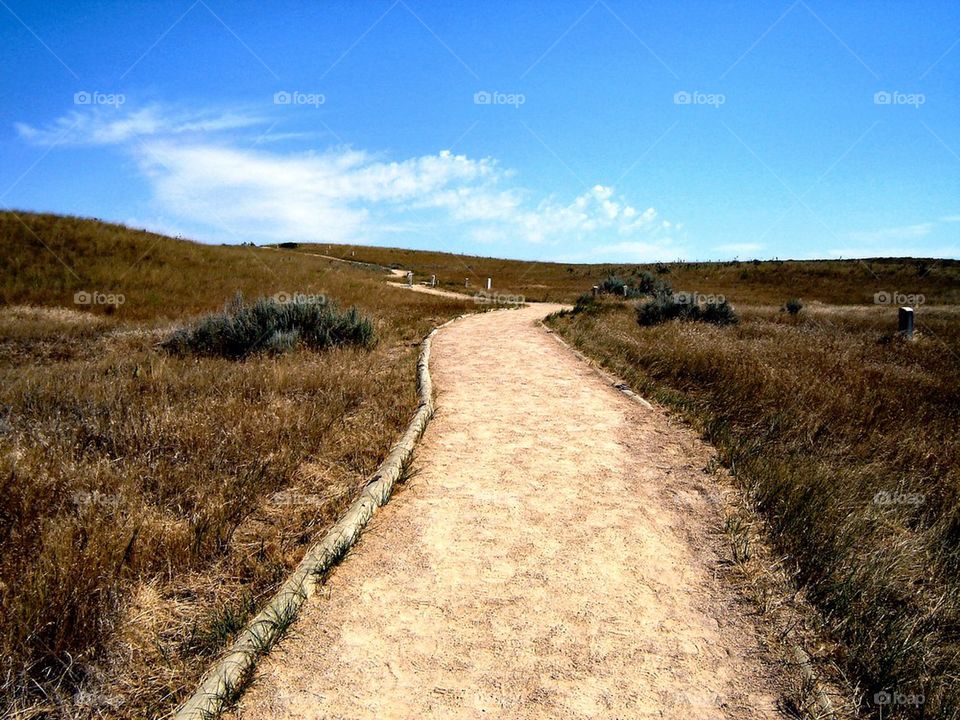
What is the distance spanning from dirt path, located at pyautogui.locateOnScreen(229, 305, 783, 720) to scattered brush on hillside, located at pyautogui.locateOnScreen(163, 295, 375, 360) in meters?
5.37

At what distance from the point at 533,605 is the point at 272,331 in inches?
329

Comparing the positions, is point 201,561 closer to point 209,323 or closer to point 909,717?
point 909,717

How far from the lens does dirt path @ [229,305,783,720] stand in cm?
249

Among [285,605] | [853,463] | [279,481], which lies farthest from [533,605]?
[853,463]

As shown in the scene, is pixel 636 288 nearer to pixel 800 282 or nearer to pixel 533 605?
pixel 533 605

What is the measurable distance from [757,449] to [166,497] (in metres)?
5.87

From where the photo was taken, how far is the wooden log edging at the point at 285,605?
237cm

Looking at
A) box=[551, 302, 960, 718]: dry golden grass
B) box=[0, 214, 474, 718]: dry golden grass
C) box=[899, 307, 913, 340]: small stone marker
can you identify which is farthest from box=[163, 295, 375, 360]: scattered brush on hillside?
box=[899, 307, 913, 340]: small stone marker

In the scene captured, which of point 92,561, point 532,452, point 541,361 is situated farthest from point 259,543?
point 541,361

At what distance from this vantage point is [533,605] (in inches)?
124

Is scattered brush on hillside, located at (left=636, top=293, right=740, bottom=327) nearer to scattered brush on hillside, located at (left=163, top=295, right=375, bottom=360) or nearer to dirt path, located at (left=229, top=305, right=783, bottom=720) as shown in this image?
scattered brush on hillside, located at (left=163, top=295, right=375, bottom=360)

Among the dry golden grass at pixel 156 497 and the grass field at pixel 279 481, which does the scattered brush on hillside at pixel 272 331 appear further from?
the dry golden grass at pixel 156 497

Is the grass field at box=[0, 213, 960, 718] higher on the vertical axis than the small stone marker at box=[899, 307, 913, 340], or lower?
lower

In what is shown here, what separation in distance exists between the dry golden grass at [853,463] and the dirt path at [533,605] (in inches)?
24.2
